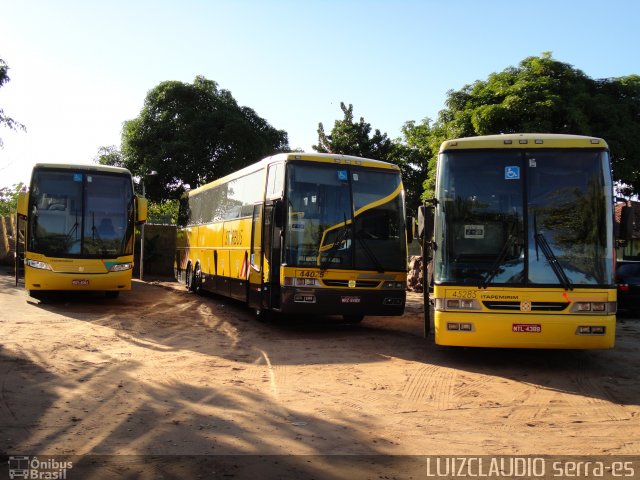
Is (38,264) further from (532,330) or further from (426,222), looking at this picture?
(532,330)

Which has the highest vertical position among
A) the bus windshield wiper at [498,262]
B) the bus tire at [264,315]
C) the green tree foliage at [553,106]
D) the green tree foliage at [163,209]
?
the green tree foliage at [553,106]

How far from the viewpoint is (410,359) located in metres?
10.5

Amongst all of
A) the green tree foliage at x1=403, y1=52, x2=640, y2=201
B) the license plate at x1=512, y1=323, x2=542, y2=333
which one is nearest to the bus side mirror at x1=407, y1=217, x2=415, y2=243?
the license plate at x1=512, y1=323, x2=542, y2=333

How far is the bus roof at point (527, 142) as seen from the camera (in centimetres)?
956

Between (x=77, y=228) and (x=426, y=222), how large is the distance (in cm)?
1034

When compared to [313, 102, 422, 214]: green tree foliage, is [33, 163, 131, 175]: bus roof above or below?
below

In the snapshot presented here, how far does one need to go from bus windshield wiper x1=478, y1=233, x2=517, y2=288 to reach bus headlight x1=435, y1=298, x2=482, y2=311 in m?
0.27

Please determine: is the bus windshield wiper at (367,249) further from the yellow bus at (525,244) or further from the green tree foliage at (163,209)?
the green tree foliage at (163,209)

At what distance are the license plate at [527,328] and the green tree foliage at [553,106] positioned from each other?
47.2 ft

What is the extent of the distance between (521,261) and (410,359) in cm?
244

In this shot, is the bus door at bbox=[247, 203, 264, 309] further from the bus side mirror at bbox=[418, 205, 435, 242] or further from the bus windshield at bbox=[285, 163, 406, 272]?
the bus side mirror at bbox=[418, 205, 435, 242]

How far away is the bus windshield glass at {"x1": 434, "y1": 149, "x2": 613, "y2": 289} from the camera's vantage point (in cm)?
927

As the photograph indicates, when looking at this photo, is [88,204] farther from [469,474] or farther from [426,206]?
[469,474]

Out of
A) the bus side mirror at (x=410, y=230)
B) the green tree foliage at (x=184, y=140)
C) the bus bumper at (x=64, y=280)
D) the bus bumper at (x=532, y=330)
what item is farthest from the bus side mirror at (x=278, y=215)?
the green tree foliage at (x=184, y=140)
